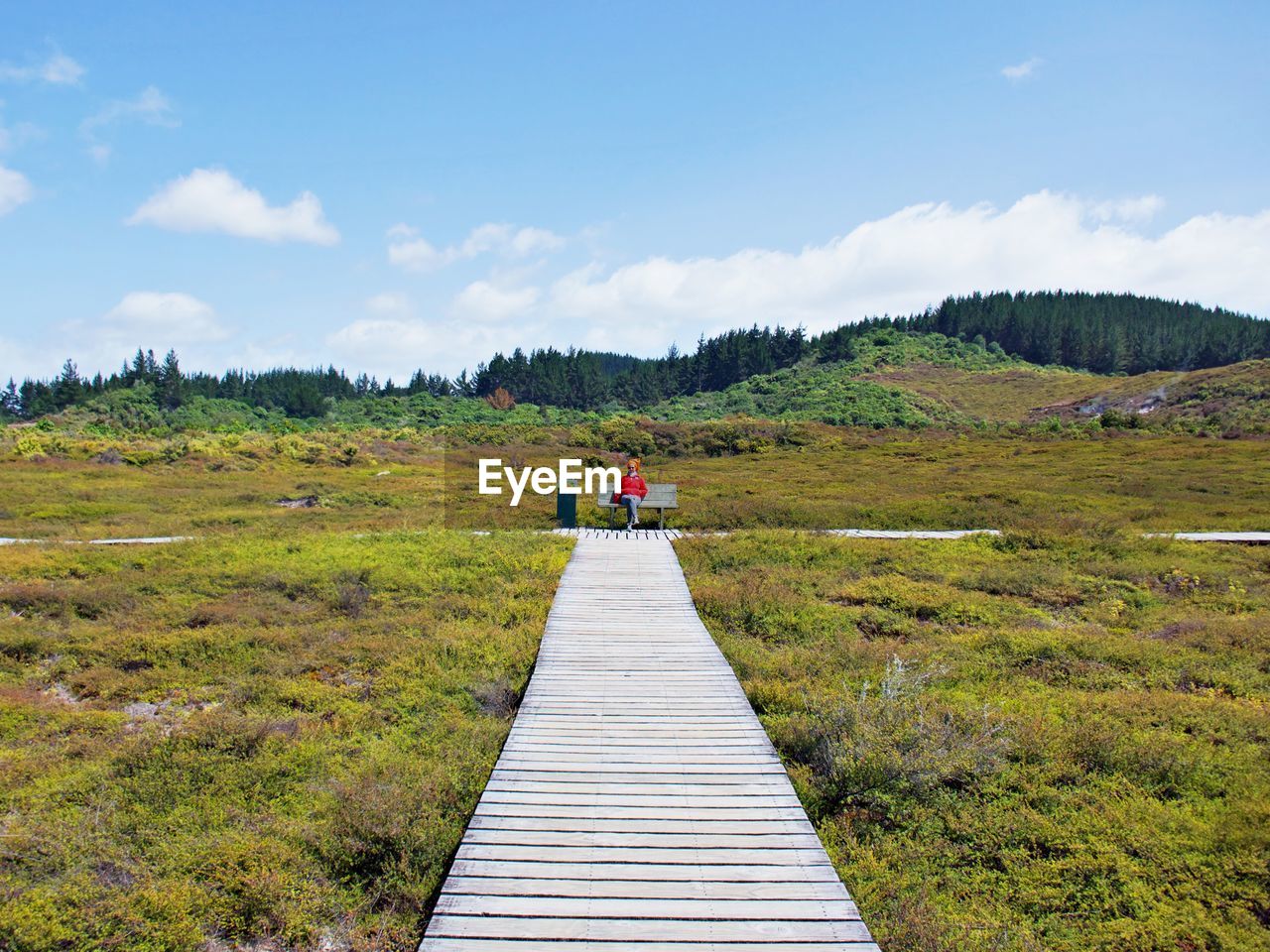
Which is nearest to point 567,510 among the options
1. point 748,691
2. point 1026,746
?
point 748,691

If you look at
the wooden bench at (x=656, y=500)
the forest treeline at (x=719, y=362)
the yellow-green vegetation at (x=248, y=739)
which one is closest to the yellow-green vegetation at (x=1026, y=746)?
the yellow-green vegetation at (x=248, y=739)

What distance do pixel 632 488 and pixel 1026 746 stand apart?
12106 millimetres

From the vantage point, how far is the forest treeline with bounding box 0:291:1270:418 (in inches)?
3987

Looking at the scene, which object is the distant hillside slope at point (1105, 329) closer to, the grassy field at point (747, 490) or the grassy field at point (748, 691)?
the grassy field at point (747, 490)

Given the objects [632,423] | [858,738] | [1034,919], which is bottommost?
[1034,919]

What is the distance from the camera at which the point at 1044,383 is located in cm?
10088

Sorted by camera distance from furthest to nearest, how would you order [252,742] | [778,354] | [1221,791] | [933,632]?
1. [778,354]
2. [933,632]
3. [252,742]
4. [1221,791]

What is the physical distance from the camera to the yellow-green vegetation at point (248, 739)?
5168 millimetres

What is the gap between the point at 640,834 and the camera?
5824mm

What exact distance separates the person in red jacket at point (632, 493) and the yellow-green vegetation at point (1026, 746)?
4956 mm

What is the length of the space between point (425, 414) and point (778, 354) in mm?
66897

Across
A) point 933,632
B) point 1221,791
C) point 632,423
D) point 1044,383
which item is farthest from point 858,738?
point 1044,383

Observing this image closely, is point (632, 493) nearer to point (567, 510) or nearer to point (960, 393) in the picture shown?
point (567, 510)

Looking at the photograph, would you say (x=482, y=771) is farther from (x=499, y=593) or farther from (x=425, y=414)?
(x=425, y=414)
